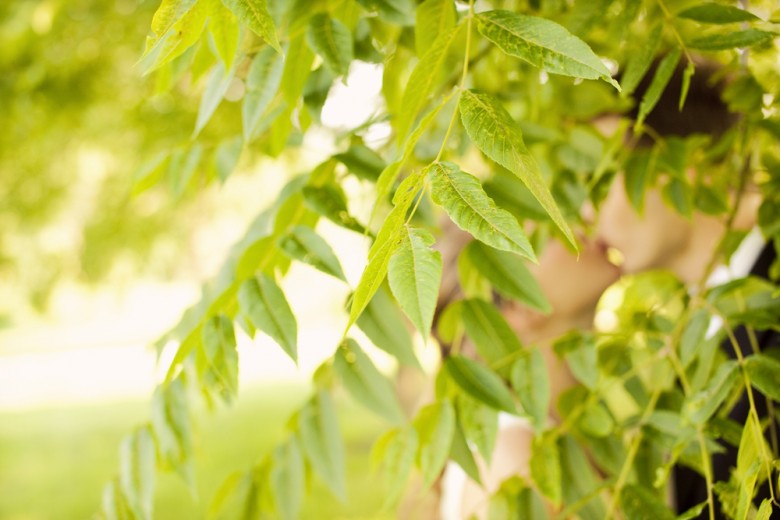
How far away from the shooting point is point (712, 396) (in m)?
0.65

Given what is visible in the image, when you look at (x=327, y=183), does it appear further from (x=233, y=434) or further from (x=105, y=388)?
(x=105, y=388)

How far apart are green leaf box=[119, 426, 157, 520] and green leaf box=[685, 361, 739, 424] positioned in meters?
0.55

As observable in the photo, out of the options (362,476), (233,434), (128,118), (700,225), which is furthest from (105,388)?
(700,225)

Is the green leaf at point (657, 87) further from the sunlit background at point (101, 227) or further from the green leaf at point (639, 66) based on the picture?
the sunlit background at point (101, 227)

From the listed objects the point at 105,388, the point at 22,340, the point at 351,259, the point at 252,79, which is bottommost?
the point at 252,79

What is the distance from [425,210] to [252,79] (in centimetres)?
21

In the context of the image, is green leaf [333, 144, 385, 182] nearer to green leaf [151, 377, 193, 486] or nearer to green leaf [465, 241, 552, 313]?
green leaf [465, 241, 552, 313]

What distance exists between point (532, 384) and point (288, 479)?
1.00 feet

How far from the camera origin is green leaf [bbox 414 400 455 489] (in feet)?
2.40

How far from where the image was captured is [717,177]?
102 cm

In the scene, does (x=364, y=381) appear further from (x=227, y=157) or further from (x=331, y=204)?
(x=227, y=157)

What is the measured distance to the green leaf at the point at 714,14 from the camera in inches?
23.7

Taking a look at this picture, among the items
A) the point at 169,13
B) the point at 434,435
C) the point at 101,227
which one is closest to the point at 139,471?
the point at 434,435

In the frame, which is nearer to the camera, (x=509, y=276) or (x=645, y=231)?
(x=509, y=276)
